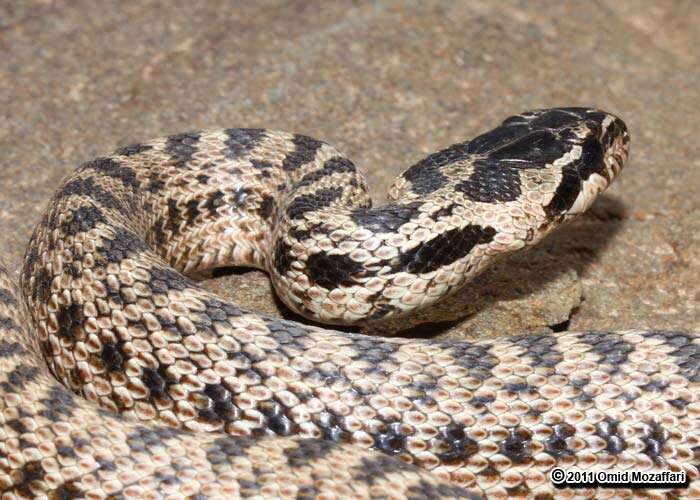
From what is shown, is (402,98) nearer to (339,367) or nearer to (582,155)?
(582,155)

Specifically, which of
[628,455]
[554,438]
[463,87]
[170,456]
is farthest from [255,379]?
[463,87]

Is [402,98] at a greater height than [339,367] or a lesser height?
greater

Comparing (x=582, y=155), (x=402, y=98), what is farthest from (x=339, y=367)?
(x=402, y=98)

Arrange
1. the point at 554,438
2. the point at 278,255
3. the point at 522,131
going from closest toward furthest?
the point at 554,438
the point at 278,255
the point at 522,131

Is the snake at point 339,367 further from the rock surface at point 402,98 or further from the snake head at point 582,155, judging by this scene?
the rock surface at point 402,98

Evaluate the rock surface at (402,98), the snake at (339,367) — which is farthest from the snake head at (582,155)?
the rock surface at (402,98)

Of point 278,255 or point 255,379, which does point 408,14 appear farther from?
point 255,379
